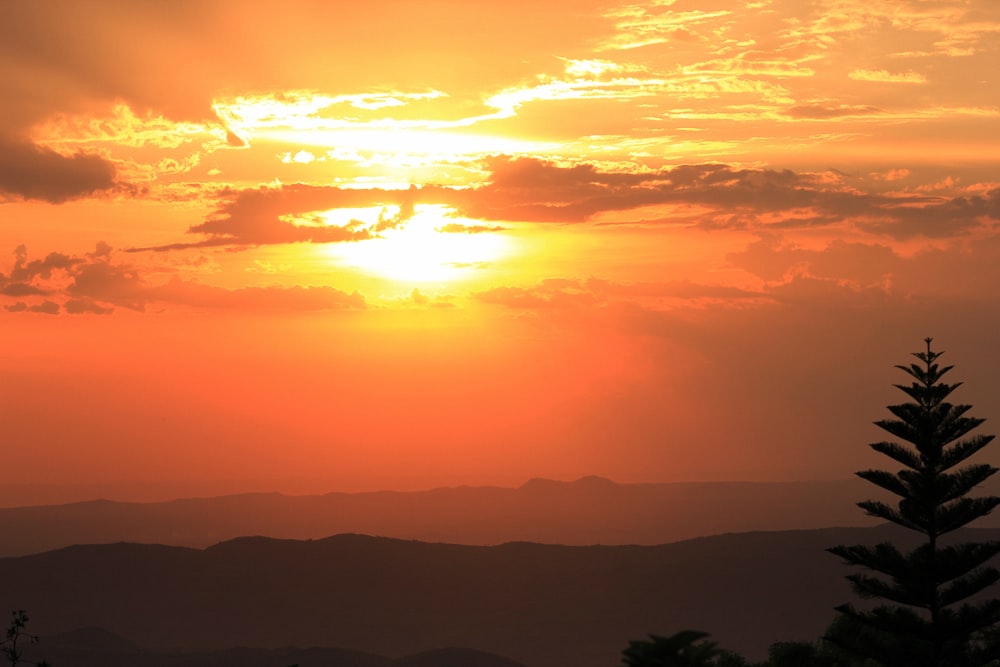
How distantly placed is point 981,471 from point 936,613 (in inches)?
268

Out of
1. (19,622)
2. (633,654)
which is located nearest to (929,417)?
(633,654)

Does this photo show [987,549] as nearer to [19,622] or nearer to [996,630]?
[996,630]

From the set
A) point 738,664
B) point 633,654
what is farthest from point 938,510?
point 633,654

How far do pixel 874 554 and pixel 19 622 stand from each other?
46.1 meters

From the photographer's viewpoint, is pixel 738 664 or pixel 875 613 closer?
pixel 875 613

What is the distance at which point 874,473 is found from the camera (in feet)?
195

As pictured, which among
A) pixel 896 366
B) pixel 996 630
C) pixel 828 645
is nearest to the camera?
pixel 896 366

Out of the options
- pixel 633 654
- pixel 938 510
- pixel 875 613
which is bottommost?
pixel 633 654

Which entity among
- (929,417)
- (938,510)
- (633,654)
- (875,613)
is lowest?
(633,654)

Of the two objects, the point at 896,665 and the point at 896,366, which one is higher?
the point at 896,366

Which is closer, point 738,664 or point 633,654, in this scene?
point 633,654

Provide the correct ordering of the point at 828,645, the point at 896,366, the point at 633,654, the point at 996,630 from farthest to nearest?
1. the point at 828,645
2. the point at 996,630
3. the point at 896,366
4. the point at 633,654

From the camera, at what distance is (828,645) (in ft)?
239

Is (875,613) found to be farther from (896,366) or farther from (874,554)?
(896,366)
